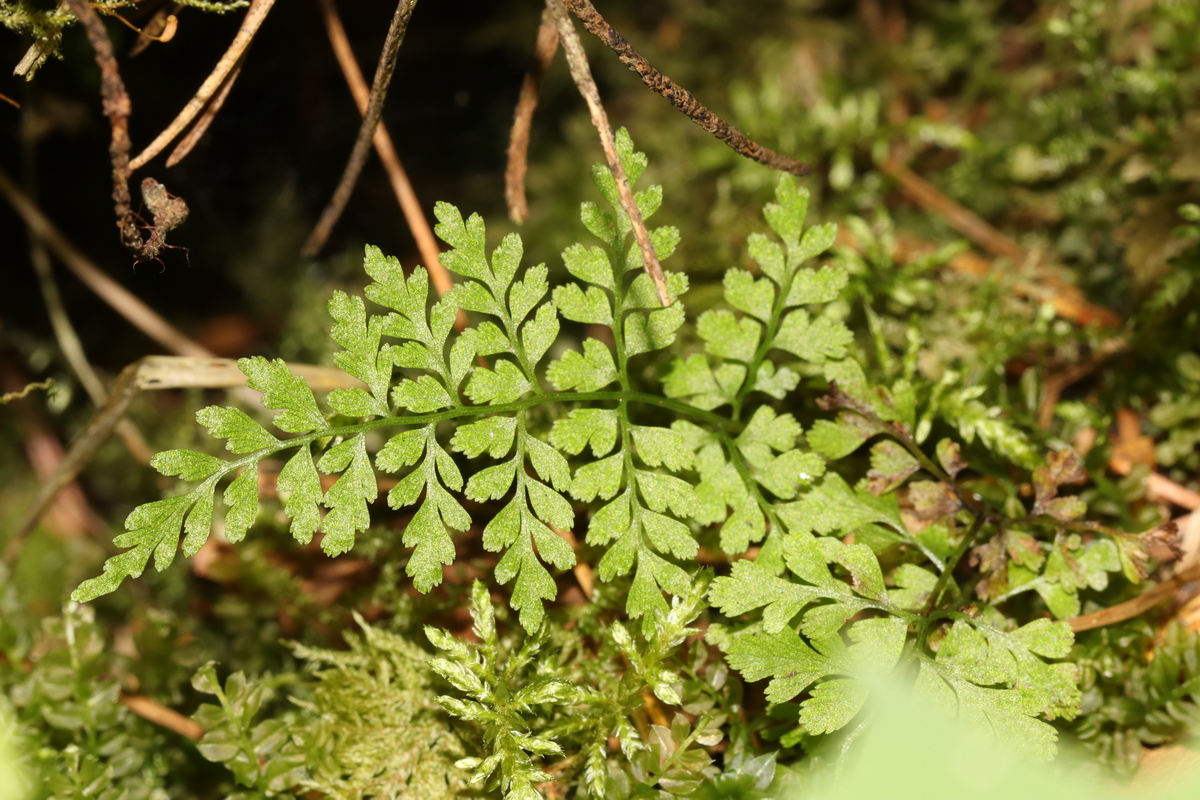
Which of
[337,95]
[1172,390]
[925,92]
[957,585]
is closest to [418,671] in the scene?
[957,585]

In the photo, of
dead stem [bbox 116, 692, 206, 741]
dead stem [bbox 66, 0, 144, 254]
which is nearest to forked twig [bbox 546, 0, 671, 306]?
dead stem [bbox 66, 0, 144, 254]

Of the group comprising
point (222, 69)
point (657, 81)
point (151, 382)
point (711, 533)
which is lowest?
point (151, 382)

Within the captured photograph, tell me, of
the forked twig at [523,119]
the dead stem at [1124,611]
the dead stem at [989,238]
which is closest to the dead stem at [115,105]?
the forked twig at [523,119]

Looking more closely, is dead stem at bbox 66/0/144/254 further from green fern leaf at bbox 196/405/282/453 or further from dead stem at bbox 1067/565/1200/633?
dead stem at bbox 1067/565/1200/633

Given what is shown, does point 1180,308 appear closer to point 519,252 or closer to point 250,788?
point 519,252

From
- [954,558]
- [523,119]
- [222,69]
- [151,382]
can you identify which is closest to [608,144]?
[523,119]

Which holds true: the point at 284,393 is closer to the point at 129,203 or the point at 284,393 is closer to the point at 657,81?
the point at 129,203
